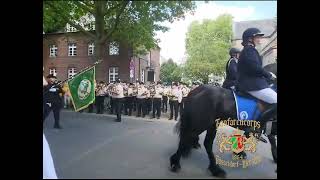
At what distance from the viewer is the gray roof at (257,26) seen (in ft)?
9.14

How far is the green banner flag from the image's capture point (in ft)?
9.70

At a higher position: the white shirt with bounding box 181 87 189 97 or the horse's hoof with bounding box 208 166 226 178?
the white shirt with bounding box 181 87 189 97

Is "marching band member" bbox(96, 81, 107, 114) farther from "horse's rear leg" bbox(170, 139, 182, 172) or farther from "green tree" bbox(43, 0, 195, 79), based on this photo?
"horse's rear leg" bbox(170, 139, 182, 172)

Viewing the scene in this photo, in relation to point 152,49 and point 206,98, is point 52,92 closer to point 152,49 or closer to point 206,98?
point 152,49

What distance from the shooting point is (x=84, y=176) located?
9.04 ft

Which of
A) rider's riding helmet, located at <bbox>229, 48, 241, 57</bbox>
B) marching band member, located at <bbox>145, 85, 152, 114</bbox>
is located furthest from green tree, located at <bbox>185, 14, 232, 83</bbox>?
marching band member, located at <bbox>145, 85, 152, 114</bbox>

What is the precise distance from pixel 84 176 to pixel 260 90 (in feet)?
4.76

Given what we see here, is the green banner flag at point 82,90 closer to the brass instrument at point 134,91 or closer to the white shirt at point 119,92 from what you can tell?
the white shirt at point 119,92

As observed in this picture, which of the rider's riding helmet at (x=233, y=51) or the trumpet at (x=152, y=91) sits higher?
the rider's riding helmet at (x=233, y=51)

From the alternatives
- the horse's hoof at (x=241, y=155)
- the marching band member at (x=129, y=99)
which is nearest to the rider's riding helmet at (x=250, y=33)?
the horse's hoof at (x=241, y=155)

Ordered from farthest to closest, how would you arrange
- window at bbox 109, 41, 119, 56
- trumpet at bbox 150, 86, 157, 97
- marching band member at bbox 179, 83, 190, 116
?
1. trumpet at bbox 150, 86, 157, 97
2. marching band member at bbox 179, 83, 190, 116
3. window at bbox 109, 41, 119, 56

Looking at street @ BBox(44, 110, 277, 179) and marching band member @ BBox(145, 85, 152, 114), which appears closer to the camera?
street @ BBox(44, 110, 277, 179)

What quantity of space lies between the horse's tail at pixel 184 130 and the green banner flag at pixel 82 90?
0.72 meters

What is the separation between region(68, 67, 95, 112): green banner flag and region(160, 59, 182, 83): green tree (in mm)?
550
